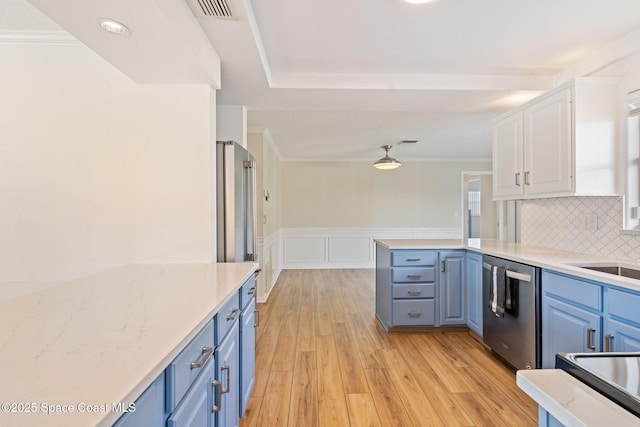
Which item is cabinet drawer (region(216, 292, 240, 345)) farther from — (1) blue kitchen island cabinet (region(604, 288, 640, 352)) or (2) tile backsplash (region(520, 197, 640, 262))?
(2) tile backsplash (region(520, 197, 640, 262))

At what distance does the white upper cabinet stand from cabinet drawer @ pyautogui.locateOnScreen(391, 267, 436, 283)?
1128mm

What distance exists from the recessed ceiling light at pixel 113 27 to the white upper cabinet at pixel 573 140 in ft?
9.09

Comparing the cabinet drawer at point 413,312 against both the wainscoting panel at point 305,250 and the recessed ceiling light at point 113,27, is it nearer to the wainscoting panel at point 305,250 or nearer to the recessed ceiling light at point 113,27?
the recessed ceiling light at point 113,27

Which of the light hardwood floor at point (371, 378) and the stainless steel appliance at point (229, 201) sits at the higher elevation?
the stainless steel appliance at point (229, 201)

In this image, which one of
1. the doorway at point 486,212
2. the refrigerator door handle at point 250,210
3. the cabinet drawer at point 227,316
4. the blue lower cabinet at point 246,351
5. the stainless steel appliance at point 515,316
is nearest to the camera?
the cabinet drawer at point 227,316

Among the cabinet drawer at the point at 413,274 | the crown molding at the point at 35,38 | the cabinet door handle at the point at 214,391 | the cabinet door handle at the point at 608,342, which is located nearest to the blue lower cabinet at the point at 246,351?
the cabinet door handle at the point at 214,391

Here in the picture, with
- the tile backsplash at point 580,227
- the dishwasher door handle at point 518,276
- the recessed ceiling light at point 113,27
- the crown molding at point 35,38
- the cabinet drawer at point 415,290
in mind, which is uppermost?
the crown molding at point 35,38

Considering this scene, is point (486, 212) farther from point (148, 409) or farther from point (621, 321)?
point (148, 409)

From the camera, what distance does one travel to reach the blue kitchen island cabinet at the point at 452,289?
3158mm

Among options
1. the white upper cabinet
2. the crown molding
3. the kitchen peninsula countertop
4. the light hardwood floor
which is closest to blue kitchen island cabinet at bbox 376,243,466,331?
the light hardwood floor

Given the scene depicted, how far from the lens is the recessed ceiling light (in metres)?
1.44

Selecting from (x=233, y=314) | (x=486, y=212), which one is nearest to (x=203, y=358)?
(x=233, y=314)

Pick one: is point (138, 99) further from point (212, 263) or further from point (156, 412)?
point (156, 412)

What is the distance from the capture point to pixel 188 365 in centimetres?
97
